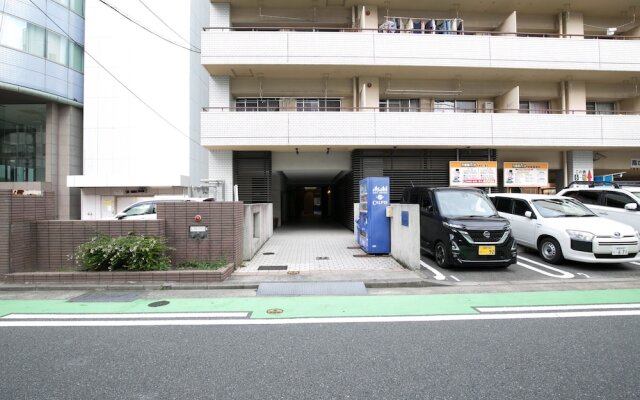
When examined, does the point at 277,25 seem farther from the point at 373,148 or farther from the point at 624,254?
the point at 624,254

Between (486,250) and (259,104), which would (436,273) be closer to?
(486,250)

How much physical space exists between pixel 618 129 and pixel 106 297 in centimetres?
1968

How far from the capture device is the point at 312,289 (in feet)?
20.2

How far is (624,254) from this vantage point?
24.5 feet

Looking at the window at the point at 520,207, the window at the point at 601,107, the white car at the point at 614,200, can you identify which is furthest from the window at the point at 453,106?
the window at the point at 520,207

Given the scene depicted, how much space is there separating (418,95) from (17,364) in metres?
Answer: 15.8

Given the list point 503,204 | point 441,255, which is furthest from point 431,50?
point 441,255

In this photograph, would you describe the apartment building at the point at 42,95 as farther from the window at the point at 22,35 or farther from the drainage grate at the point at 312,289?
the drainage grate at the point at 312,289

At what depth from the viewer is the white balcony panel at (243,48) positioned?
13586mm

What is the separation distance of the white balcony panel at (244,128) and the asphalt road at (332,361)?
10.1 metres

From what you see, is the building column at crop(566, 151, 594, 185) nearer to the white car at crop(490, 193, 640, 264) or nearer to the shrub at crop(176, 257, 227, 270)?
the white car at crop(490, 193, 640, 264)

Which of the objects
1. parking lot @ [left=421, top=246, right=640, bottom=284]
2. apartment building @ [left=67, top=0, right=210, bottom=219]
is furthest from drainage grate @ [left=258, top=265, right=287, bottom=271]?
apartment building @ [left=67, top=0, right=210, bottom=219]

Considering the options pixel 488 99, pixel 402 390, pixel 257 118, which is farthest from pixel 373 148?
pixel 402 390

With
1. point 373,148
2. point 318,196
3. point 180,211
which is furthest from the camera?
point 318,196
